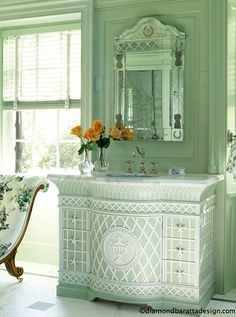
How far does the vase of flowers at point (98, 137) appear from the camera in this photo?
373 cm

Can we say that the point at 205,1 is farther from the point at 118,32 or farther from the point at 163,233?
the point at 163,233

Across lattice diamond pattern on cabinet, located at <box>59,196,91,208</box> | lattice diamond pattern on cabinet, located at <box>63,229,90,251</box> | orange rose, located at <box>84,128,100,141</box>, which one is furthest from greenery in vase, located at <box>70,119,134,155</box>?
lattice diamond pattern on cabinet, located at <box>63,229,90,251</box>

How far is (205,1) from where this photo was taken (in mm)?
3738

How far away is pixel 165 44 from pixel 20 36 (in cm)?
163

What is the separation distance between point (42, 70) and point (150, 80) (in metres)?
1.26

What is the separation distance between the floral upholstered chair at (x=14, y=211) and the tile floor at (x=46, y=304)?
7.7 inches

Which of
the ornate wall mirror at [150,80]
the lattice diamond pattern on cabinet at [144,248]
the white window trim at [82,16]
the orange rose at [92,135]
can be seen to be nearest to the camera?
the lattice diamond pattern on cabinet at [144,248]

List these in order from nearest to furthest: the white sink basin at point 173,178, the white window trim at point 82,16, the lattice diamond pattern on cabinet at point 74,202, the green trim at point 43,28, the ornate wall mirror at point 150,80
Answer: the white sink basin at point 173,178 < the lattice diamond pattern on cabinet at point 74,202 < the ornate wall mirror at point 150,80 < the white window trim at point 82,16 < the green trim at point 43,28

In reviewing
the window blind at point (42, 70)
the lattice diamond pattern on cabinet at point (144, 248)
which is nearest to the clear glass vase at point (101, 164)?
the lattice diamond pattern on cabinet at point (144, 248)

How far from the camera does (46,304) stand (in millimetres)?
3480

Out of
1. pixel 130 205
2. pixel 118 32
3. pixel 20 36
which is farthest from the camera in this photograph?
pixel 20 36

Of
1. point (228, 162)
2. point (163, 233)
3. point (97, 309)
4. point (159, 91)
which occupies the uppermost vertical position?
point (159, 91)

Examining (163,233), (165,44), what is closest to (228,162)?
(163,233)

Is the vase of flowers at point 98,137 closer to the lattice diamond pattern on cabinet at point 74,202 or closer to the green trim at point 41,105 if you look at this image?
the lattice diamond pattern on cabinet at point 74,202
